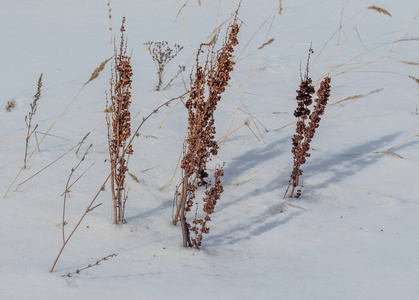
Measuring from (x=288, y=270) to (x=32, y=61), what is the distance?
13.0 feet

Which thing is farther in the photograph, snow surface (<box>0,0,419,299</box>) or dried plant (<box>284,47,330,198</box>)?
dried plant (<box>284,47,330,198</box>)

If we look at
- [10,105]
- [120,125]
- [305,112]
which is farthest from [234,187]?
[10,105]

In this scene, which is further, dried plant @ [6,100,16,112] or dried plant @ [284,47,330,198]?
dried plant @ [6,100,16,112]

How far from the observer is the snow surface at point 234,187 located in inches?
85.5

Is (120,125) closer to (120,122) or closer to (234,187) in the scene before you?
(120,122)

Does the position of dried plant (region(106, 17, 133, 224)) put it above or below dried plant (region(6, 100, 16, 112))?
above

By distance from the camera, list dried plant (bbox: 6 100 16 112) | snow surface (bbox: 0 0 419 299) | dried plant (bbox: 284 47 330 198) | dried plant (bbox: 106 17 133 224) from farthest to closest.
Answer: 1. dried plant (bbox: 6 100 16 112)
2. dried plant (bbox: 284 47 330 198)
3. dried plant (bbox: 106 17 133 224)
4. snow surface (bbox: 0 0 419 299)

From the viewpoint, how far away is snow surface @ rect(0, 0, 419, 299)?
2172mm

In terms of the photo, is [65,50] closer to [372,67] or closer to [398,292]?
[372,67]

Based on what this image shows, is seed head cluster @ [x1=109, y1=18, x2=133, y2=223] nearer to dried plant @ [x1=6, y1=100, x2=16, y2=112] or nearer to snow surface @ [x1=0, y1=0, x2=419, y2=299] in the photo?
snow surface @ [x1=0, y1=0, x2=419, y2=299]

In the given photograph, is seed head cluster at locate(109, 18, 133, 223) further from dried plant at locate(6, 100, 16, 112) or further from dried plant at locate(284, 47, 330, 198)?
dried plant at locate(6, 100, 16, 112)

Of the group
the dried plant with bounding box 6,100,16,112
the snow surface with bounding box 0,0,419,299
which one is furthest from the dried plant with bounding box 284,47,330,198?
the dried plant with bounding box 6,100,16,112

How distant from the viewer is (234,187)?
322cm

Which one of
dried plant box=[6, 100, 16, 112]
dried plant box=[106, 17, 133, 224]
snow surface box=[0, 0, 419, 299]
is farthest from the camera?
dried plant box=[6, 100, 16, 112]
